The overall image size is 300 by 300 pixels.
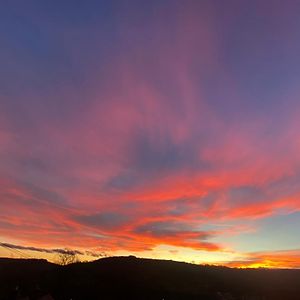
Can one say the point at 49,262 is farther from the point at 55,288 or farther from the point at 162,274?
the point at 162,274

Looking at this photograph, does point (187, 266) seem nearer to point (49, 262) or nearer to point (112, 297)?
point (112, 297)

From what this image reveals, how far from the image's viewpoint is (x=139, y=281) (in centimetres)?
15938

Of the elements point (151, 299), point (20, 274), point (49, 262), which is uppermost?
point (49, 262)

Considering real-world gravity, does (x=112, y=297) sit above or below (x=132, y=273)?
below

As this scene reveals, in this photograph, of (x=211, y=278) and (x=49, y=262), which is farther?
(x=49, y=262)

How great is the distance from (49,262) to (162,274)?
51.7m

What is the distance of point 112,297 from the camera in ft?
473

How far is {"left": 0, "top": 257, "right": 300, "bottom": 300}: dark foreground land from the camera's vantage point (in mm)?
141000

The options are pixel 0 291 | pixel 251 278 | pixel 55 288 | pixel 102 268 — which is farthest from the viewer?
pixel 102 268

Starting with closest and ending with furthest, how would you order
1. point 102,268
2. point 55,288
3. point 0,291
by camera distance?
point 0,291 → point 55,288 → point 102,268

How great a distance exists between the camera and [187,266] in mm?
175875

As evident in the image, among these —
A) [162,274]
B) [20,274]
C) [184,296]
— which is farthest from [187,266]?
[20,274]

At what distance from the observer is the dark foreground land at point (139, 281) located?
14100 centimetres

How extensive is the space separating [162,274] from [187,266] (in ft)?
48.1
